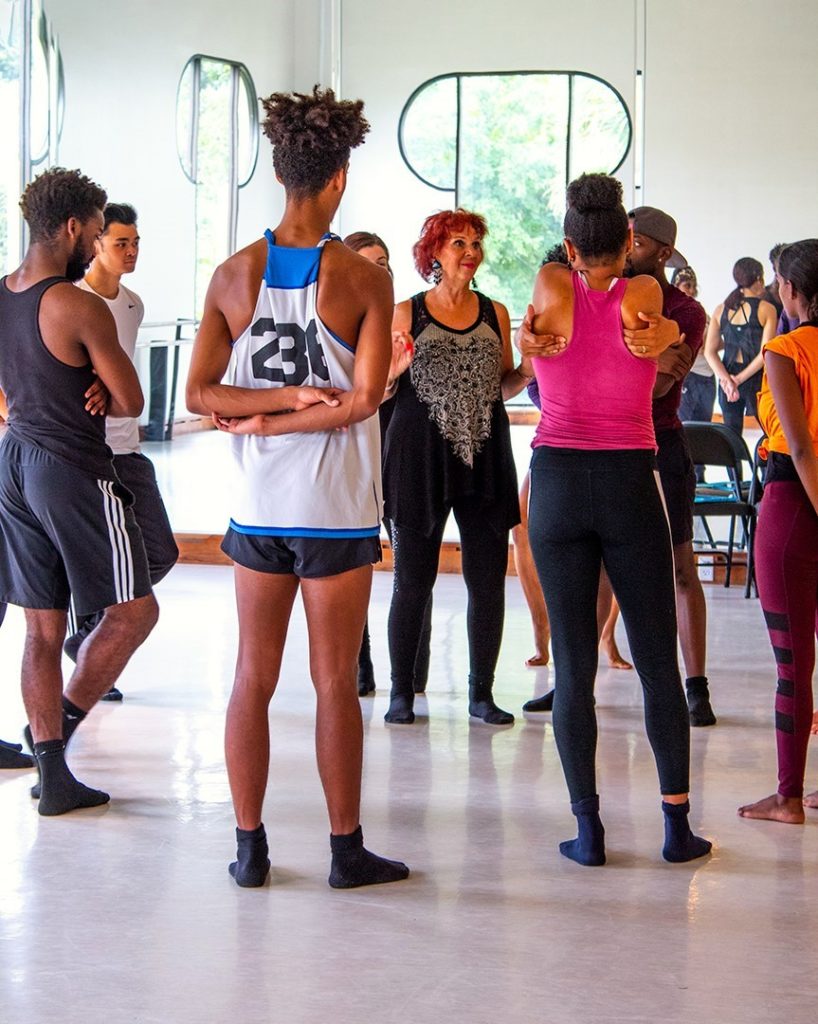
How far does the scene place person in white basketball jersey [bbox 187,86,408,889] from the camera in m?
2.76

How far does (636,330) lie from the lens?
117 inches

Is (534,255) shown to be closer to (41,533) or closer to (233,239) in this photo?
(233,239)

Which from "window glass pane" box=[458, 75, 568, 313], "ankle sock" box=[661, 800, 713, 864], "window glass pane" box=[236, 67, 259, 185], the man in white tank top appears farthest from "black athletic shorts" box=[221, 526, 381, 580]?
"window glass pane" box=[236, 67, 259, 185]

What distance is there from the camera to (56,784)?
346 cm

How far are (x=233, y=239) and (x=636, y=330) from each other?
6.13m

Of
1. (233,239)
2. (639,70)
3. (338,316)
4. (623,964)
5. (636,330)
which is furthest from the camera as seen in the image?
(233,239)

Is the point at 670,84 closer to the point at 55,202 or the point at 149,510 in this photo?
the point at 149,510

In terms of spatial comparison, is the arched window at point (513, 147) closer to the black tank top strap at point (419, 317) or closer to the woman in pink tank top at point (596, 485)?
the black tank top strap at point (419, 317)

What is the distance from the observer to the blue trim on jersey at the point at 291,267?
9.05 feet

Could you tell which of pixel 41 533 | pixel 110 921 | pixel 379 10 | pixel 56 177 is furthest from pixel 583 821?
pixel 379 10

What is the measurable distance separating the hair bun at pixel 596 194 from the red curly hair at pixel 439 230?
43.8 inches

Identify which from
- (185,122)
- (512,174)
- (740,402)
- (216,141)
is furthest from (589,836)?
(185,122)

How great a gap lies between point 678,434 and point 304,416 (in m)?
1.77

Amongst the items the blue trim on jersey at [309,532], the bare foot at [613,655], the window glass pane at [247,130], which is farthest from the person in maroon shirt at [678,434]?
the window glass pane at [247,130]
